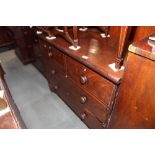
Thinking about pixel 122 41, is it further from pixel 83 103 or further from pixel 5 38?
pixel 5 38

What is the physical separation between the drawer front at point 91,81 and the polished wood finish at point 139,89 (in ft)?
0.54

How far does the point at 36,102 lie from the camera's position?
6.48ft

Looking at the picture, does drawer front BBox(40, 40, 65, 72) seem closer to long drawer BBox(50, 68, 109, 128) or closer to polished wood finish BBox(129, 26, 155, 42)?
long drawer BBox(50, 68, 109, 128)

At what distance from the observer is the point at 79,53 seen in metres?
1.18

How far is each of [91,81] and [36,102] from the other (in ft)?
3.67

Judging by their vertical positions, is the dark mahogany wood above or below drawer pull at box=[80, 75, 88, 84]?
above

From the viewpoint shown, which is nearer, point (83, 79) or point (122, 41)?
point (122, 41)

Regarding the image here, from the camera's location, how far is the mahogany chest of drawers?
1.05 metres

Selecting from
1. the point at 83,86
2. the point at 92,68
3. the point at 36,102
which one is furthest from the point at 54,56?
the point at 36,102

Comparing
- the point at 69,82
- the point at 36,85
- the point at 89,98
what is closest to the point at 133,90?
the point at 89,98

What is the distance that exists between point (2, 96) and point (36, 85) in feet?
4.57

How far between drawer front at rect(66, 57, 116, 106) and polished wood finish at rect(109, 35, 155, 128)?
17 cm

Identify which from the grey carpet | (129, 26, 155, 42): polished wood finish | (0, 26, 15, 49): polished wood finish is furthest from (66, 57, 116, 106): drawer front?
(0, 26, 15, 49): polished wood finish

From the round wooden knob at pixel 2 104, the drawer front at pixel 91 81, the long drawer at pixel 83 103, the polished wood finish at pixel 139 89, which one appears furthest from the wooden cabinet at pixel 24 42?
the polished wood finish at pixel 139 89
